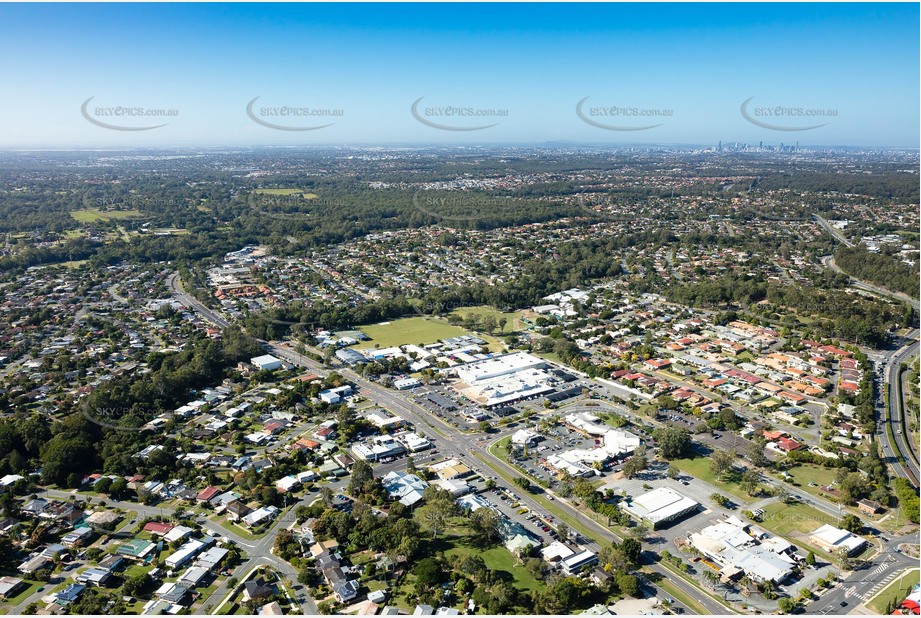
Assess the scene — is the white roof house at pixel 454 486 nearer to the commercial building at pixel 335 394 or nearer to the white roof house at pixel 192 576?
the white roof house at pixel 192 576

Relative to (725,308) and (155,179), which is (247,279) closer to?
(725,308)

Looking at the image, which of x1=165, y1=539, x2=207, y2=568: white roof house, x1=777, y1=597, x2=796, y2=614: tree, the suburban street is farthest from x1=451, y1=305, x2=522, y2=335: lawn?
x1=777, y1=597, x2=796, y2=614: tree

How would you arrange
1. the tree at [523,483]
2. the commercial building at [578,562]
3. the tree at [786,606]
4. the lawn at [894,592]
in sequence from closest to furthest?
the tree at [786,606] < the lawn at [894,592] < the commercial building at [578,562] < the tree at [523,483]

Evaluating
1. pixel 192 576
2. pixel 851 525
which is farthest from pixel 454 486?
pixel 851 525

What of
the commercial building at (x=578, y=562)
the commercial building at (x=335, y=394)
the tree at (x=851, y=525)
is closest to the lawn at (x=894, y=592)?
the tree at (x=851, y=525)

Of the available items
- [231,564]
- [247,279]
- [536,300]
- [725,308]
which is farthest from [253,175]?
[231,564]

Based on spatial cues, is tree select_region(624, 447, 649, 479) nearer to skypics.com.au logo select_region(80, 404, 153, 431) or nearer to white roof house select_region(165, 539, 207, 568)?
white roof house select_region(165, 539, 207, 568)

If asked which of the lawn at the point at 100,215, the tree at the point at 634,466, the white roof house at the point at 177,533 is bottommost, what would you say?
the white roof house at the point at 177,533
